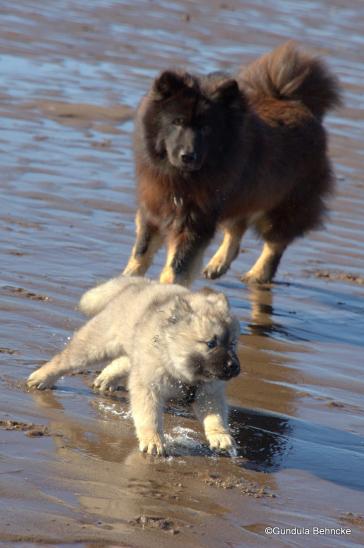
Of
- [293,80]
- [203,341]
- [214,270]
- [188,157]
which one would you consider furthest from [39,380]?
[293,80]

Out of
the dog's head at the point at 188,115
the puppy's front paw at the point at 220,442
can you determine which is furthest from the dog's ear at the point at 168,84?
the puppy's front paw at the point at 220,442

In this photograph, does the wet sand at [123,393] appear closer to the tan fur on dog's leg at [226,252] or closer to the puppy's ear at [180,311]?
the tan fur on dog's leg at [226,252]

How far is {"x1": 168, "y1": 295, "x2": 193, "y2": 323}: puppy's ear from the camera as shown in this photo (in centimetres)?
488

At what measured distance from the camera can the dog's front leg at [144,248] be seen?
742cm

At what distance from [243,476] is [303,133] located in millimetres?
4171

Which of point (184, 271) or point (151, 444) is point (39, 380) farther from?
point (184, 271)

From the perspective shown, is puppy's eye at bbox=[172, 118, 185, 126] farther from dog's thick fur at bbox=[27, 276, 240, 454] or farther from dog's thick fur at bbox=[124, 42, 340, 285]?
dog's thick fur at bbox=[27, 276, 240, 454]

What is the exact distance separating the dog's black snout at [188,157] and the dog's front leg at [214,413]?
2.38 m

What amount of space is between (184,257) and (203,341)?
8.14 feet

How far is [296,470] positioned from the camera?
4.89 meters

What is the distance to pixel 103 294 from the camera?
228 inches

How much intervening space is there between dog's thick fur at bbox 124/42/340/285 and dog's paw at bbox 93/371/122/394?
1778 millimetres

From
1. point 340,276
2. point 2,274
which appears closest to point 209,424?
point 2,274

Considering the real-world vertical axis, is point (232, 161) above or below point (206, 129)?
below
